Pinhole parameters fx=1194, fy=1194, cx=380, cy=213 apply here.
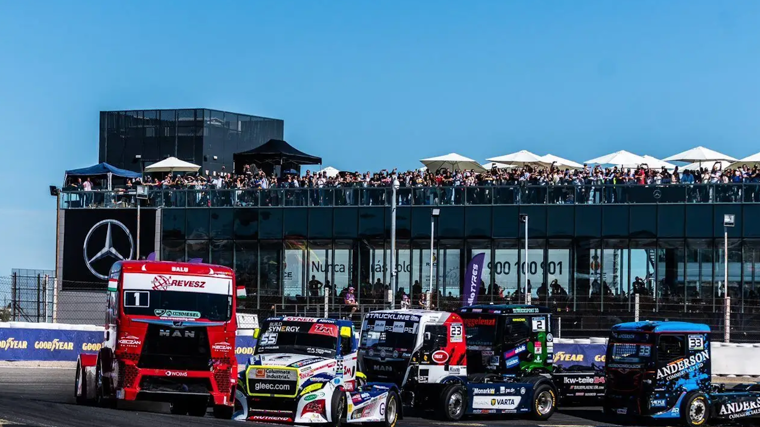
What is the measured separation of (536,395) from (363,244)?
25363 millimetres

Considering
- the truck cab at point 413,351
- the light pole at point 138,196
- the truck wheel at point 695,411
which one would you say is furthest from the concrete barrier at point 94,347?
the light pole at point 138,196

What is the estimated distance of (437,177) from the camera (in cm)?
5094

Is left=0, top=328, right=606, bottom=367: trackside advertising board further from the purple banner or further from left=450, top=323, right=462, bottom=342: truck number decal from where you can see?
left=450, top=323, right=462, bottom=342: truck number decal

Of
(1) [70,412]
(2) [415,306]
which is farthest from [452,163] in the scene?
(1) [70,412]

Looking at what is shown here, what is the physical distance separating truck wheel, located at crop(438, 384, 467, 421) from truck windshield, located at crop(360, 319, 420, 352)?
4.14 feet

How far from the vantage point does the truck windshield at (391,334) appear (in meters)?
26.2

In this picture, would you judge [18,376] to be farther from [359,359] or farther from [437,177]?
[437,177]

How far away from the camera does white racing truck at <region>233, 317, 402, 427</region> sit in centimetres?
2194

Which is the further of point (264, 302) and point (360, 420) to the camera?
point (264, 302)

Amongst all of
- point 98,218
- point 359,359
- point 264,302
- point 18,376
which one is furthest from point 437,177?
point 359,359

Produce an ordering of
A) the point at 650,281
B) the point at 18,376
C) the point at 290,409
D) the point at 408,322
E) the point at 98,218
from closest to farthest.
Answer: the point at 290,409 → the point at 408,322 → the point at 18,376 → the point at 650,281 → the point at 98,218

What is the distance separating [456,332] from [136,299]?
756 cm

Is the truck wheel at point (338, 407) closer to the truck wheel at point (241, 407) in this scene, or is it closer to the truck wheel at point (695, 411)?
the truck wheel at point (241, 407)

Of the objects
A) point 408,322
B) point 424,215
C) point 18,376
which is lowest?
point 18,376
